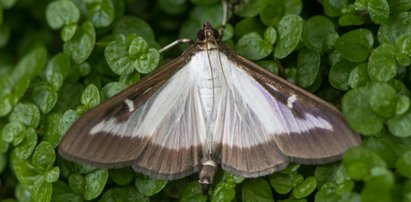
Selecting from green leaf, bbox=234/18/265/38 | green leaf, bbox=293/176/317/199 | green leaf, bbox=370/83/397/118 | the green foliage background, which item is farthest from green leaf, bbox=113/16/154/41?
green leaf, bbox=370/83/397/118

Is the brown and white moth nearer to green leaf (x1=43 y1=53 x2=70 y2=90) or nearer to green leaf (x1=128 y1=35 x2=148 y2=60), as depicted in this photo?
green leaf (x1=128 y1=35 x2=148 y2=60)

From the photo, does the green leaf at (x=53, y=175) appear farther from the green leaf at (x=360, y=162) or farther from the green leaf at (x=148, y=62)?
the green leaf at (x=360, y=162)

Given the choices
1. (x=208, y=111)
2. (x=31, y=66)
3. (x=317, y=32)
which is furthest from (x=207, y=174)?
(x=31, y=66)

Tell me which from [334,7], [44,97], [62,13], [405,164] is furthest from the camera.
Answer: [62,13]

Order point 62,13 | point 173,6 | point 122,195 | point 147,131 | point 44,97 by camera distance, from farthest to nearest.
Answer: point 173,6 < point 62,13 < point 44,97 < point 122,195 < point 147,131

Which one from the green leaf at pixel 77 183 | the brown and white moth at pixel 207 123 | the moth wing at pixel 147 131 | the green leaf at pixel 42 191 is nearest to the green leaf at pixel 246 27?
the brown and white moth at pixel 207 123

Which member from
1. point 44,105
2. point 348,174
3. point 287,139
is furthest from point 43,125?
point 348,174

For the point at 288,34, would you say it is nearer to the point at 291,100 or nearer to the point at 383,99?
the point at 291,100
